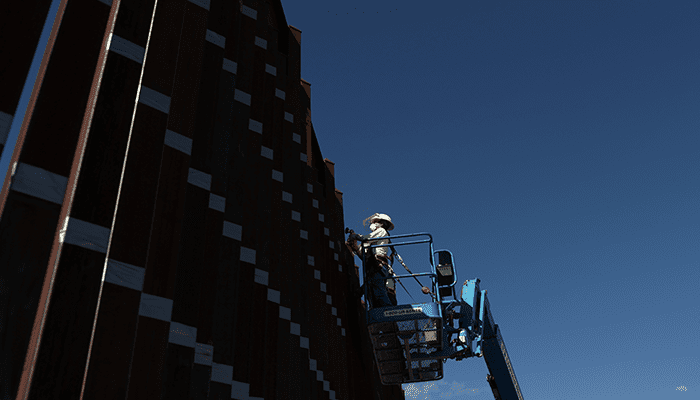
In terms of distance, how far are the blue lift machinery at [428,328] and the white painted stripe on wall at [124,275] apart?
8475mm

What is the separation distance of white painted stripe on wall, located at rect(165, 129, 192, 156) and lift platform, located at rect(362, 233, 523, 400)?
26.7ft

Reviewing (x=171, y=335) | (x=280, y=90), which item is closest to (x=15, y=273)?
(x=171, y=335)

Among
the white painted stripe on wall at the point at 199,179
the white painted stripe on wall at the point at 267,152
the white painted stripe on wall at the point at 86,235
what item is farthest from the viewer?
the white painted stripe on wall at the point at 267,152

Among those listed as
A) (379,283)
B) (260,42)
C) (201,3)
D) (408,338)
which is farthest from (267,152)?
(408,338)

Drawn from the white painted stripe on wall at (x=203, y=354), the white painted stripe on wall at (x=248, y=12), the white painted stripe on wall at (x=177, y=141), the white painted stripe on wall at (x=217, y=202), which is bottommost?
the white painted stripe on wall at (x=203, y=354)

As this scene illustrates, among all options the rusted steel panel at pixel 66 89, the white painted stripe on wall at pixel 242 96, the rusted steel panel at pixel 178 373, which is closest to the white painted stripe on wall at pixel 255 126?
the white painted stripe on wall at pixel 242 96

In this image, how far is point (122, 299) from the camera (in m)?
2.48

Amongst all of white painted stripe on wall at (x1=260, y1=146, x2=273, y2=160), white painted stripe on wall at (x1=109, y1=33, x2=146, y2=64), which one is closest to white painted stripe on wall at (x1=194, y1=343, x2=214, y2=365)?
white painted stripe on wall at (x1=109, y1=33, x2=146, y2=64)

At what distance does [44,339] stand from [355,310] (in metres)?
9.41

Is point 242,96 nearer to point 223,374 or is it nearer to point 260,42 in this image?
point 260,42

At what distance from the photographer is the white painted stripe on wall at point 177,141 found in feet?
9.95

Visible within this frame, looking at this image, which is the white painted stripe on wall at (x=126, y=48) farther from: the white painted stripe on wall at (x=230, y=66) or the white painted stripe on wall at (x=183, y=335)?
the white painted stripe on wall at (x=230, y=66)

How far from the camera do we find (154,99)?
2.94 metres

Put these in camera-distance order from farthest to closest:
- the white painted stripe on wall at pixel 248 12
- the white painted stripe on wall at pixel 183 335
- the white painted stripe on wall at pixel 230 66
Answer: the white painted stripe on wall at pixel 248 12 → the white painted stripe on wall at pixel 230 66 → the white painted stripe on wall at pixel 183 335
